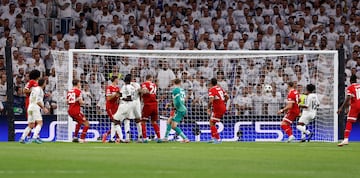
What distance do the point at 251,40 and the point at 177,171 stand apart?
59.4 feet

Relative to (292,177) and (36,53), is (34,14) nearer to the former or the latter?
(36,53)

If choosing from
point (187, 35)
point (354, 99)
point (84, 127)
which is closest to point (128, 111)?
point (84, 127)

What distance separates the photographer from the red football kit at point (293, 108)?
25359 mm

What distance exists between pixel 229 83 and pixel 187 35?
2.94 m

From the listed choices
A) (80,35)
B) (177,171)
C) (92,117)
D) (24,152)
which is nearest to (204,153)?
(24,152)

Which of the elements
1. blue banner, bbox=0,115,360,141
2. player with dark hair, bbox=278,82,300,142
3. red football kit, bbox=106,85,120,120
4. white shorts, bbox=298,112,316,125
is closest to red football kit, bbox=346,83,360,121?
player with dark hair, bbox=278,82,300,142

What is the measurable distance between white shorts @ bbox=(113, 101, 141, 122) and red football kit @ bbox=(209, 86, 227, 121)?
2.03m

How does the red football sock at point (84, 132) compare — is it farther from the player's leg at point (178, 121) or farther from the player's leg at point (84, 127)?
the player's leg at point (178, 121)

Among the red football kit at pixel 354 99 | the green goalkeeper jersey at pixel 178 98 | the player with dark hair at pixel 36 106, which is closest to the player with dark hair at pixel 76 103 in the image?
the player with dark hair at pixel 36 106

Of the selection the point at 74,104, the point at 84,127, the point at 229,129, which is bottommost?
the point at 229,129

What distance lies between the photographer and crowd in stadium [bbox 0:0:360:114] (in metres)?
27.2

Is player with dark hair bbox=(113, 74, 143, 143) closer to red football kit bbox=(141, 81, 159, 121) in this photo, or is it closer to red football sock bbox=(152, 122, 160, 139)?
red football kit bbox=(141, 81, 159, 121)

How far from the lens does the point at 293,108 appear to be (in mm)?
25609

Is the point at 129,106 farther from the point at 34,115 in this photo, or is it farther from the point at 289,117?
the point at 289,117
